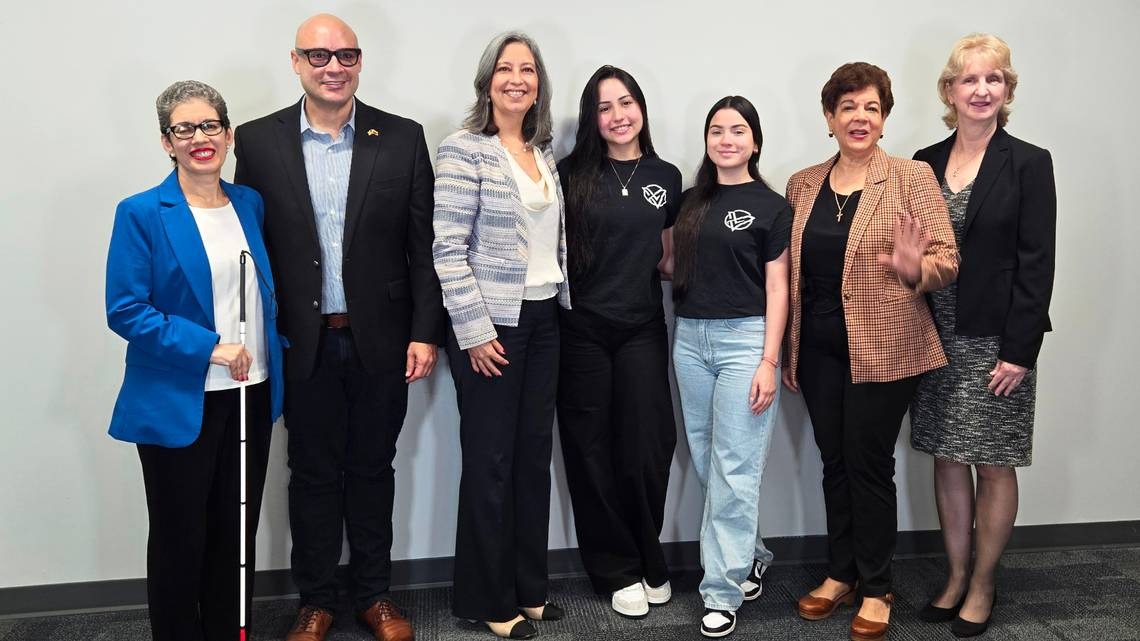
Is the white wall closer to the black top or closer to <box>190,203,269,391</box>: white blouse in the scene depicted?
the black top

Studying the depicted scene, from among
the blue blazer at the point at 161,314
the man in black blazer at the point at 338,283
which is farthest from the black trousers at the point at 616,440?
the blue blazer at the point at 161,314

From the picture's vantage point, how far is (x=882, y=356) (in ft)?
7.81

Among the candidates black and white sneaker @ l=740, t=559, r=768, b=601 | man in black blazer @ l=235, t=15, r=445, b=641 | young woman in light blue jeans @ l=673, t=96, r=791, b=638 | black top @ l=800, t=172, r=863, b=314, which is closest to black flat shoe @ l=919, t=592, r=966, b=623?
black and white sneaker @ l=740, t=559, r=768, b=601

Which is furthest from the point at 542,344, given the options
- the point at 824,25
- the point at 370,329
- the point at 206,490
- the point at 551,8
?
the point at 824,25

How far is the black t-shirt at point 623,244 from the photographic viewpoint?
2471 mm

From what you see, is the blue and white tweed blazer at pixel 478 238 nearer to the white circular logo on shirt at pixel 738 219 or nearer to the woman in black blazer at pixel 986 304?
the white circular logo on shirt at pixel 738 219

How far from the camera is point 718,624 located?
2.52 meters

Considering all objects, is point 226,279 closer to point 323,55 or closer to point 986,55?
point 323,55

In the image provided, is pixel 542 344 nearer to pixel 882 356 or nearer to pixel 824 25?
pixel 882 356

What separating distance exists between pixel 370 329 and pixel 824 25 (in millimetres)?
1841

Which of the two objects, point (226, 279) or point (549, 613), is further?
point (549, 613)

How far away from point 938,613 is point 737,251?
1.29 metres

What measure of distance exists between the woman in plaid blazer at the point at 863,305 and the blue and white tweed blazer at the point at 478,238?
2.69 ft

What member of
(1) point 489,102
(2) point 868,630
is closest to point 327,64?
(1) point 489,102
